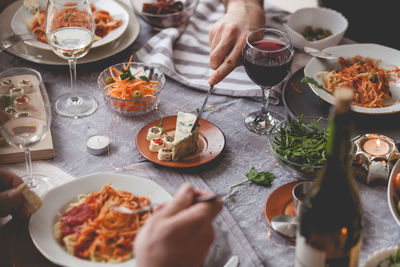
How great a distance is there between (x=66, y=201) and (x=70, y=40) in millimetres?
670

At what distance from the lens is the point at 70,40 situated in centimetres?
159

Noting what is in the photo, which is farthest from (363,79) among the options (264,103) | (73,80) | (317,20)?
(73,80)

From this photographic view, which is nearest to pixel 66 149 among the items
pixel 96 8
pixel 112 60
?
pixel 112 60

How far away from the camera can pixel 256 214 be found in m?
1.27

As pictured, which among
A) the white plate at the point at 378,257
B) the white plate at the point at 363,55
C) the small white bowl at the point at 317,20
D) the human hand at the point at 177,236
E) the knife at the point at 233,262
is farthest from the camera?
the small white bowl at the point at 317,20

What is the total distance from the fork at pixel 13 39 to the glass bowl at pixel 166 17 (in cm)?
56

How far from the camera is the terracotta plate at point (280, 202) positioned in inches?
48.4

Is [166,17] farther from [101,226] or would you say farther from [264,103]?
[101,226]

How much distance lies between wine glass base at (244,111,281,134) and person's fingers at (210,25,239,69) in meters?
0.24

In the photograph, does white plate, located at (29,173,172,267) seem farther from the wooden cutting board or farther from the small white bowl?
the small white bowl

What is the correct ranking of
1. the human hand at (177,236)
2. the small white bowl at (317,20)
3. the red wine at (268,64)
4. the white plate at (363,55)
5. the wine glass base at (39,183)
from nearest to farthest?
the human hand at (177,236), the wine glass base at (39,183), the red wine at (268,64), the white plate at (363,55), the small white bowl at (317,20)

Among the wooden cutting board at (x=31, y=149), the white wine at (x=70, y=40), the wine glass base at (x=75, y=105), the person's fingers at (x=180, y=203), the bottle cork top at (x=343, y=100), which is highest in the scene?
the bottle cork top at (x=343, y=100)

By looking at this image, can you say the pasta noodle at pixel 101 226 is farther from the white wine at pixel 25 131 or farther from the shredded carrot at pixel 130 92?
the shredded carrot at pixel 130 92

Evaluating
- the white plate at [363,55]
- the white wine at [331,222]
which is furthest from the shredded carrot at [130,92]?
the white wine at [331,222]
